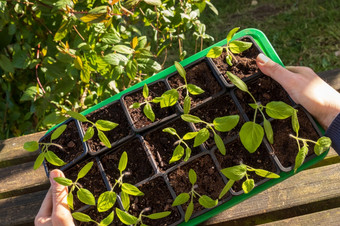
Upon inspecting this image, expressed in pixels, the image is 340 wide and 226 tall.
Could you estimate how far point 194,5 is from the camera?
1456 millimetres

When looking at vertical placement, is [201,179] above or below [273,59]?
below

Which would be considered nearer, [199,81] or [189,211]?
[189,211]

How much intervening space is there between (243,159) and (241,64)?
0.30m

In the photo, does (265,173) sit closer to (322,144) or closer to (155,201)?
(322,144)

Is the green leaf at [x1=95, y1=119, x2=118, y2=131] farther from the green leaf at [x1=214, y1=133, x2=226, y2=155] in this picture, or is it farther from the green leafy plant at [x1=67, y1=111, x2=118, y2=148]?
the green leaf at [x1=214, y1=133, x2=226, y2=155]

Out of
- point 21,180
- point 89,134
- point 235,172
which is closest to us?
point 235,172

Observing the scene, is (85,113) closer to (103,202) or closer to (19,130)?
(103,202)

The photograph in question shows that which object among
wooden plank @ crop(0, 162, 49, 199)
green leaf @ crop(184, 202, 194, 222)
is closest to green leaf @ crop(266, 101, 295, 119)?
green leaf @ crop(184, 202, 194, 222)

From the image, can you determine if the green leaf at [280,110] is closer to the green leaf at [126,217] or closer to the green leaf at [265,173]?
the green leaf at [265,173]

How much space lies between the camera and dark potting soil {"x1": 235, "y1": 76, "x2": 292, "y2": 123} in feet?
3.45

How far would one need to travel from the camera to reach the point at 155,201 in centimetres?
100

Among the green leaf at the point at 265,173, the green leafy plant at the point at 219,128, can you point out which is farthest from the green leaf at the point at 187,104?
the green leaf at the point at 265,173

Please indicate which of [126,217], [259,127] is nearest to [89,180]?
[126,217]

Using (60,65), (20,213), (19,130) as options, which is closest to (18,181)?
(20,213)
